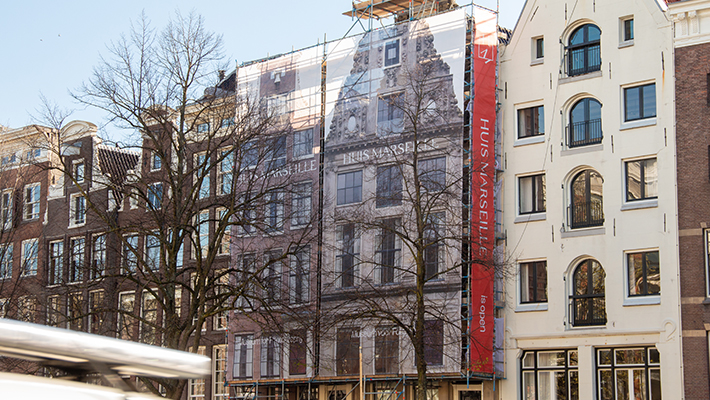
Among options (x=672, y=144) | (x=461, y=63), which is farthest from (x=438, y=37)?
(x=672, y=144)

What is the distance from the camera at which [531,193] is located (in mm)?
37688

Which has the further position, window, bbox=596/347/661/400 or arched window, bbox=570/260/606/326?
arched window, bbox=570/260/606/326

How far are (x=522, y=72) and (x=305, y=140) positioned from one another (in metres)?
10.7

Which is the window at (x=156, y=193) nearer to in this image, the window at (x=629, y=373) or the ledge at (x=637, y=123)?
the window at (x=629, y=373)

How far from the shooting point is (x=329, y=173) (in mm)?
42500

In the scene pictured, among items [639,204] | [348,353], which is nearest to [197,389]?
[348,353]

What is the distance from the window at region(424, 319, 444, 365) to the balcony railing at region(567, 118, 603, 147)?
8363 mm

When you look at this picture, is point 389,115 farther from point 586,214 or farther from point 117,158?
point 117,158

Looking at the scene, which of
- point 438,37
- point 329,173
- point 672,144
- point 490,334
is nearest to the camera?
point 672,144

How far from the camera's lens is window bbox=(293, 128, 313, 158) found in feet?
144

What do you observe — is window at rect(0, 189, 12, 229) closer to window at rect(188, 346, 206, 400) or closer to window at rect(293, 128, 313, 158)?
window at rect(188, 346, 206, 400)

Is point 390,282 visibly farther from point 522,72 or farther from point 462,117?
point 522,72

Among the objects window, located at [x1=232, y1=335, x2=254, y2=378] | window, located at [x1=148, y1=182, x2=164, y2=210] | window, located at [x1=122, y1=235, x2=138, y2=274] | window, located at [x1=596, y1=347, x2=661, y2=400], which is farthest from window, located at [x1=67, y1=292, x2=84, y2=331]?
window, located at [x1=596, y1=347, x2=661, y2=400]

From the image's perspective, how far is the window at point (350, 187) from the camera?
4150cm
